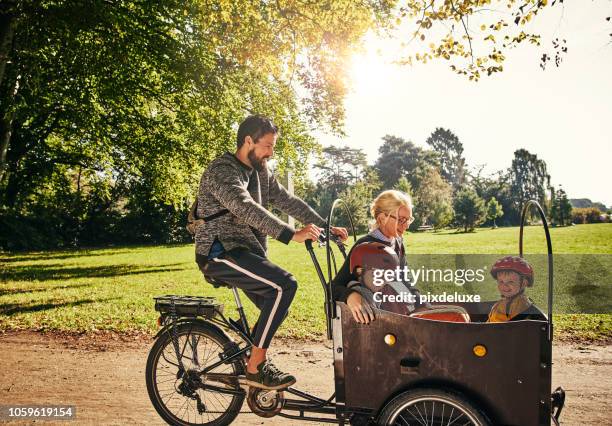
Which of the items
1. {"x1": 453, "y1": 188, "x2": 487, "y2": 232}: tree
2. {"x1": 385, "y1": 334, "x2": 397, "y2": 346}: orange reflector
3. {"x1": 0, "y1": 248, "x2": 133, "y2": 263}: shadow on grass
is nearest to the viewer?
{"x1": 385, "y1": 334, "x2": 397, "y2": 346}: orange reflector

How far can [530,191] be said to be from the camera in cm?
6481

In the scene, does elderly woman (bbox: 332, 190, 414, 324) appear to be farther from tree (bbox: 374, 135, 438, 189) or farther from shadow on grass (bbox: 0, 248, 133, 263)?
tree (bbox: 374, 135, 438, 189)

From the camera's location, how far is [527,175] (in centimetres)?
6994

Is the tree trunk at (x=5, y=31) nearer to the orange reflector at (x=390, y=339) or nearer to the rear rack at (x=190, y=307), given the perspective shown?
the rear rack at (x=190, y=307)

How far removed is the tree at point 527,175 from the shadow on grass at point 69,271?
56.6 m

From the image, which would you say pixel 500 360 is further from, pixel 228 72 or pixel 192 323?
pixel 228 72

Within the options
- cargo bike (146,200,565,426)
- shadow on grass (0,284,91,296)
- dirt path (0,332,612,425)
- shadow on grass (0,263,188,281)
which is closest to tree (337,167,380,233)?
shadow on grass (0,263,188,281)

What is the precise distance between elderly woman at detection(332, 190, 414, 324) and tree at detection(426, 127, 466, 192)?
256 ft

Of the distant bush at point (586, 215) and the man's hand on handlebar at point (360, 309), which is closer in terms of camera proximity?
the man's hand on handlebar at point (360, 309)

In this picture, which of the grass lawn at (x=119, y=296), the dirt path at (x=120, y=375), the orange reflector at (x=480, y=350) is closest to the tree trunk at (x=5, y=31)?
the grass lawn at (x=119, y=296)

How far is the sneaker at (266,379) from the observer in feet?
10.2

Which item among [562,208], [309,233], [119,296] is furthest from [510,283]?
[562,208]

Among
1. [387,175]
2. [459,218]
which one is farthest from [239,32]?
[387,175]

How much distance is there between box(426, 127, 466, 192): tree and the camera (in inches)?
3253
